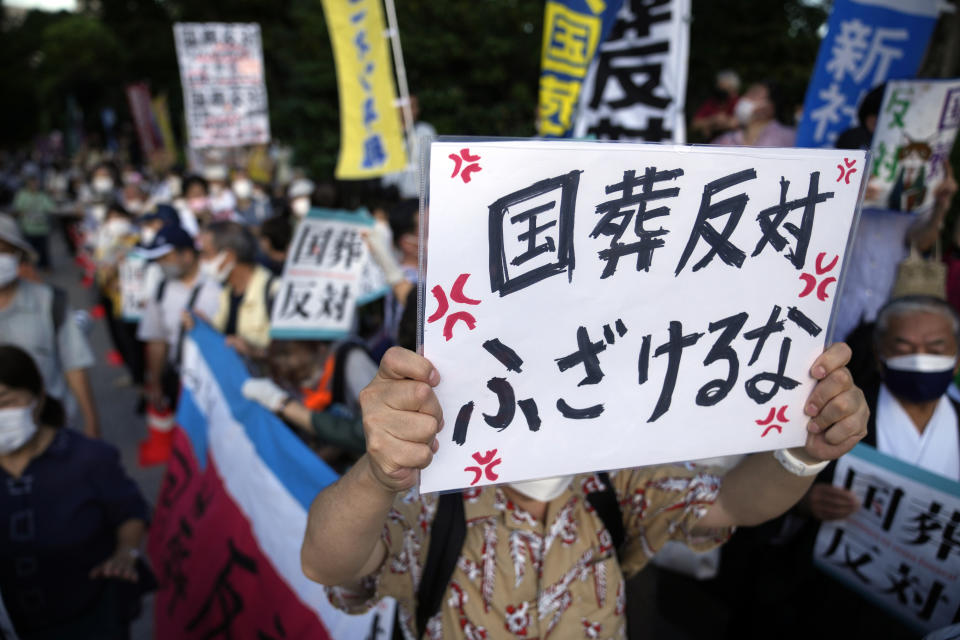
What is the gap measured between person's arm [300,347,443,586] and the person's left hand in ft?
4.55

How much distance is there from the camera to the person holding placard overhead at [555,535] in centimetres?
127

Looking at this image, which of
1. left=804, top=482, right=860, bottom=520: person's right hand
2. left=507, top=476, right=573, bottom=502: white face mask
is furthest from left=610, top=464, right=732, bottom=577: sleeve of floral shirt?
left=804, top=482, right=860, bottom=520: person's right hand

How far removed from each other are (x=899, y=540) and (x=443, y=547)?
141 centimetres

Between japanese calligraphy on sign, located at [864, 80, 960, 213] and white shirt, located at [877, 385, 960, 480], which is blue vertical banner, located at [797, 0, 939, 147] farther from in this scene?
white shirt, located at [877, 385, 960, 480]

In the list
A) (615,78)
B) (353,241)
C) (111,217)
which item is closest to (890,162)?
(615,78)

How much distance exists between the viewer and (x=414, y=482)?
108 centimetres

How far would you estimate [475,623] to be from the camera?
54.1 inches

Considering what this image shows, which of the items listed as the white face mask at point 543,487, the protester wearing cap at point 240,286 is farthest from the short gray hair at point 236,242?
the white face mask at point 543,487

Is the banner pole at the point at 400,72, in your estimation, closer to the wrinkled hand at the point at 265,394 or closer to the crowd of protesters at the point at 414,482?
the crowd of protesters at the point at 414,482

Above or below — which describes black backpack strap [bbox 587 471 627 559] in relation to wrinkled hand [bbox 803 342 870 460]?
below

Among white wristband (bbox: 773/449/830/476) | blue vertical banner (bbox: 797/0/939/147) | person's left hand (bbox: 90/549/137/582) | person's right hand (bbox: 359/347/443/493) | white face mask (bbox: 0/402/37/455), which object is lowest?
person's left hand (bbox: 90/549/137/582)

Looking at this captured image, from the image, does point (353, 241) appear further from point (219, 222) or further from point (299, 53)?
point (299, 53)

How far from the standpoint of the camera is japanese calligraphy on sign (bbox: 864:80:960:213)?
8.89 feet

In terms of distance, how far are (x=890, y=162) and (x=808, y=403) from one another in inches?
86.2
